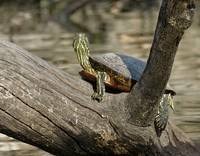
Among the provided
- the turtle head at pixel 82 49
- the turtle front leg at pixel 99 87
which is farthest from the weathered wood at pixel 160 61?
the turtle head at pixel 82 49

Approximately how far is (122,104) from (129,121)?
10 centimetres

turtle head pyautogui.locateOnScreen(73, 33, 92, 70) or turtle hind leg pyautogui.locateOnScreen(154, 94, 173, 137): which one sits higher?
turtle head pyautogui.locateOnScreen(73, 33, 92, 70)

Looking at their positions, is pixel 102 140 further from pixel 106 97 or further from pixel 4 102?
pixel 4 102

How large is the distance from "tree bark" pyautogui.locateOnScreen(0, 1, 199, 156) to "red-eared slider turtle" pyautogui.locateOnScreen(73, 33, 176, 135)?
0.23ft

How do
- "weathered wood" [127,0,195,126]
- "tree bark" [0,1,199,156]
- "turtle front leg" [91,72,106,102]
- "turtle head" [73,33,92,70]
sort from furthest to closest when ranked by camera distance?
"turtle head" [73,33,92,70] → "turtle front leg" [91,72,106,102] → "tree bark" [0,1,199,156] → "weathered wood" [127,0,195,126]

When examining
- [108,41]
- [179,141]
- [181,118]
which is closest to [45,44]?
[108,41]

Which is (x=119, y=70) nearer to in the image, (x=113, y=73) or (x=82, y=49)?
(x=113, y=73)

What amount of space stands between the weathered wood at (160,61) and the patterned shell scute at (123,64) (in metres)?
0.24

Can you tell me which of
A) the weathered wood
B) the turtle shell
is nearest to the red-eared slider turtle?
the turtle shell

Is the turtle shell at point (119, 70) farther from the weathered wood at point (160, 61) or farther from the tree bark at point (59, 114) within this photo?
the weathered wood at point (160, 61)

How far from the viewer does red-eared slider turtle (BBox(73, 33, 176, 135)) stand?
388 centimetres

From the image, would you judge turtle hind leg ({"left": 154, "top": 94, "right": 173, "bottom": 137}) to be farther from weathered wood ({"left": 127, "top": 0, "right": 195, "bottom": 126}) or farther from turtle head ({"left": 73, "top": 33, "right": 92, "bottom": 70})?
turtle head ({"left": 73, "top": 33, "right": 92, "bottom": 70})

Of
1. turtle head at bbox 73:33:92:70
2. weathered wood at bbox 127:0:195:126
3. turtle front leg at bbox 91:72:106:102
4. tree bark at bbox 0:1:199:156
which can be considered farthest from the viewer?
turtle head at bbox 73:33:92:70

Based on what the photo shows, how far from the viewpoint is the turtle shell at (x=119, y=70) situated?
391 centimetres
